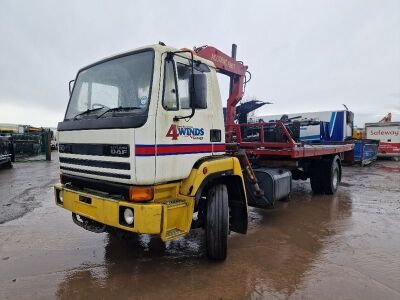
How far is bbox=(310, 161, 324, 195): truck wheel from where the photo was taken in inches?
332

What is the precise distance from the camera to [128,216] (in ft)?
11.1

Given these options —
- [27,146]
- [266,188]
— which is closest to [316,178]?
[266,188]

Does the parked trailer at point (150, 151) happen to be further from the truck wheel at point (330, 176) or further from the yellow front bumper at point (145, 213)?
the truck wheel at point (330, 176)

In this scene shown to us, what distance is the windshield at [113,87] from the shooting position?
3613 millimetres

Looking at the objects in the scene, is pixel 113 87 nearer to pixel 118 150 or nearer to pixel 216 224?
pixel 118 150

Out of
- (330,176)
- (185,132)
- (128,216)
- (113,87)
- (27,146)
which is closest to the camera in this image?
Result: (128,216)

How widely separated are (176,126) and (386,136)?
19.9m

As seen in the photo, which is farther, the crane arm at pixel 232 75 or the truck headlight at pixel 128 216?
the crane arm at pixel 232 75

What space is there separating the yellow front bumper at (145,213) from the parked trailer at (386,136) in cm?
1957

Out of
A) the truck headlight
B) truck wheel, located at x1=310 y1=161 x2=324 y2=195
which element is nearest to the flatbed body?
truck wheel, located at x1=310 y1=161 x2=324 y2=195

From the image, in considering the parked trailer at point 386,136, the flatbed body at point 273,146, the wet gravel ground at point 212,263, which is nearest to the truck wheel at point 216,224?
the wet gravel ground at point 212,263

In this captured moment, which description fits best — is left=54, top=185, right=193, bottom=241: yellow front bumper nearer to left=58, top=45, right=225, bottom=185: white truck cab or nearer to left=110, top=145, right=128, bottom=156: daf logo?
left=58, top=45, right=225, bottom=185: white truck cab

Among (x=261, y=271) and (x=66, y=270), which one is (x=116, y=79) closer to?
(x=66, y=270)

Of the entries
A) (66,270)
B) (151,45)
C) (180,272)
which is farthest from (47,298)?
(151,45)
